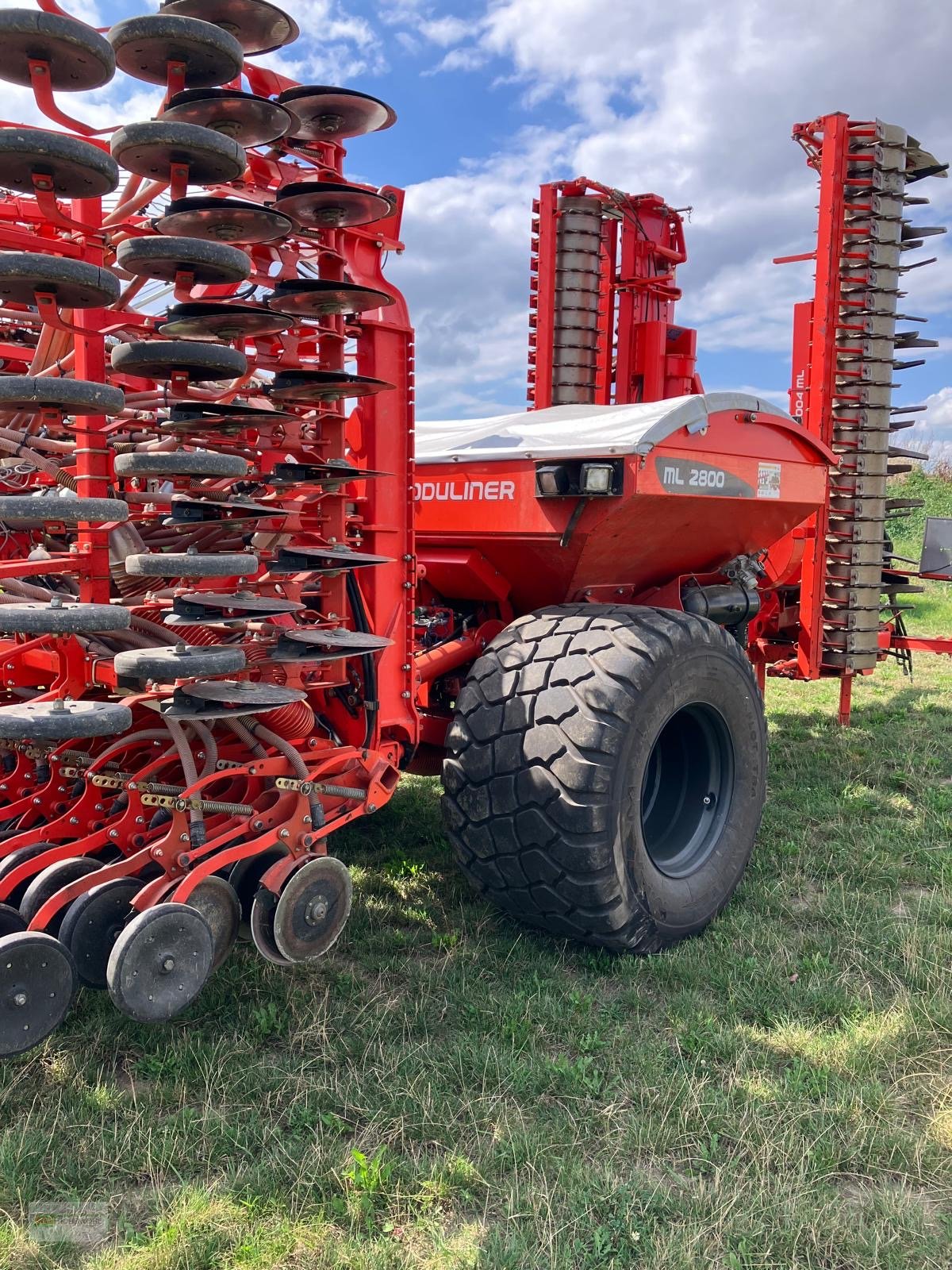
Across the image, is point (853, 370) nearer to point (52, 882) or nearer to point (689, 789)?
point (689, 789)

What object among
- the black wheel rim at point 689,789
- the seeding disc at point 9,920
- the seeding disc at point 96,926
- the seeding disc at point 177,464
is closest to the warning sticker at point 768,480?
the black wheel rim at point 689,789

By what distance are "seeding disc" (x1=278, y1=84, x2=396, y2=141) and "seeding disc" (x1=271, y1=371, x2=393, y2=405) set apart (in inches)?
25.3

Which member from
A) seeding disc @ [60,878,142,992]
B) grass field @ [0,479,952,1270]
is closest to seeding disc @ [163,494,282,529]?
seeding disc @ [60,878,142,992]

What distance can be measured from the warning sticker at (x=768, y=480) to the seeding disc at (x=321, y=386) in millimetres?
1752

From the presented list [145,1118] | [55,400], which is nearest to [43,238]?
[55,400]

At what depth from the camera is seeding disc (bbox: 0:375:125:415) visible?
2.08 m

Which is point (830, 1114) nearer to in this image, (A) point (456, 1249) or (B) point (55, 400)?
(A) point (456, 1249)

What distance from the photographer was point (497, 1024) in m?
2.72

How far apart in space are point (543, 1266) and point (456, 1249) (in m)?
0.17

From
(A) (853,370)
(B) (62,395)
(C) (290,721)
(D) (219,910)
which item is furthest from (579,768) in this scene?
(A) (853,370)

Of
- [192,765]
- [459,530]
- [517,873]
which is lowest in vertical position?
[517,873]

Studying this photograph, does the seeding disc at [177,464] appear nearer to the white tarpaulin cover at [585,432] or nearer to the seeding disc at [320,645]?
the seeding disc at [320,645]

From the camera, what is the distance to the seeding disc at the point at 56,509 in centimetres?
209

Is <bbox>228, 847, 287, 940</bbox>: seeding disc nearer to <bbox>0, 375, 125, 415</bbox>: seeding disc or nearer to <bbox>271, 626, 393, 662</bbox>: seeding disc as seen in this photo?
<bbox>271, 626, 393, 662</bbox>: seeding disc
